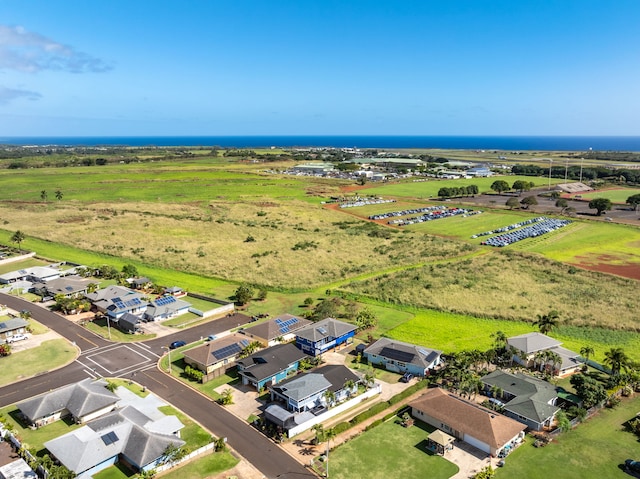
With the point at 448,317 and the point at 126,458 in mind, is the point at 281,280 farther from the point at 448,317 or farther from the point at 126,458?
the point at 126,458

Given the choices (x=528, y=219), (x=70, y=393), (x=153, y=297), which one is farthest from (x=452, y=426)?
(x=528, y=219)

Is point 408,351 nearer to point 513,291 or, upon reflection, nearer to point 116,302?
point 513,291

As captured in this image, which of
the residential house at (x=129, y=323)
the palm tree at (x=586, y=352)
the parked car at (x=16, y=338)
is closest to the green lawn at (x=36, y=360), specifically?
the parked car at (x=16, y=338)

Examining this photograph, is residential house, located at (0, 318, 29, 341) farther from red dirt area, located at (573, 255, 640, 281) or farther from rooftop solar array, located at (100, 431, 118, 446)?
red dirt area, located at (573, 255, 640, 281)

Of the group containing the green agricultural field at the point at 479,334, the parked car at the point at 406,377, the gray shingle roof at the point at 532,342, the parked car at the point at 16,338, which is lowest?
the parked car at the point at 406,377

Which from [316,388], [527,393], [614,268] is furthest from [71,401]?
[614,268]

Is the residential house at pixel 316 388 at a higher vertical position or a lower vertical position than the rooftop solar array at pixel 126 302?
lower

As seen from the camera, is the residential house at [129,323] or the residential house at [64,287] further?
the residential house at [64,287]

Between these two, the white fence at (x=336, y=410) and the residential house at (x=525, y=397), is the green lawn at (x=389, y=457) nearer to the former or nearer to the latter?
the white fence at (x=336, y=410)
